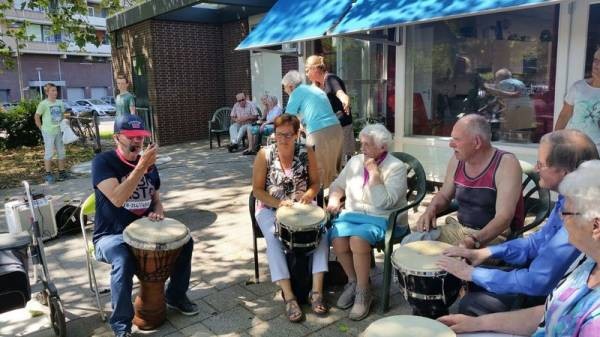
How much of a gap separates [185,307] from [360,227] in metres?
1.29

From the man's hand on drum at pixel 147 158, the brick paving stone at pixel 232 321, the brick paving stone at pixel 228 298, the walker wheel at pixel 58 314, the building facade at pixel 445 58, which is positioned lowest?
the brick paving stone at pixel 232 321

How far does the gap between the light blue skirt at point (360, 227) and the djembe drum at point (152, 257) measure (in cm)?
99

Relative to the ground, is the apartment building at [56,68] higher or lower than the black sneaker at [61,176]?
higher

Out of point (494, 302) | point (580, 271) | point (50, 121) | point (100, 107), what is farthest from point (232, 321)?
point (100, 107)

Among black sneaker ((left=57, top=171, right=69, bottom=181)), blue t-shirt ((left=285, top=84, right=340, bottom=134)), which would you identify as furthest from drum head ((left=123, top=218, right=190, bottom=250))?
black sneaker ((left=57, top=171, right=69, bottom=181))

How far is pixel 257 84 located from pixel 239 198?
5.68m

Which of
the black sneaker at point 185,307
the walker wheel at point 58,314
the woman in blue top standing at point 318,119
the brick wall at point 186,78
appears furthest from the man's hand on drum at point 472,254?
the brick wall at point 186,78

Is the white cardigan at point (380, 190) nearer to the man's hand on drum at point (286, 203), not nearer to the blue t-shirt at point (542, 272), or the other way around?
the man's hand on drum at point (286, 203)

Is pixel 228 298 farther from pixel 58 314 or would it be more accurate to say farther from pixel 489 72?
pixel 489 72

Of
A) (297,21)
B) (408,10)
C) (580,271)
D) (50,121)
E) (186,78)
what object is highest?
(297,21)

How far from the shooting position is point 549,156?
2.20 m

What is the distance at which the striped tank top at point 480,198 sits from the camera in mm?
2854

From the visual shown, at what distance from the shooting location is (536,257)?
2139 mm

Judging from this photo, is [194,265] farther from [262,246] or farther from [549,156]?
[549,156]
